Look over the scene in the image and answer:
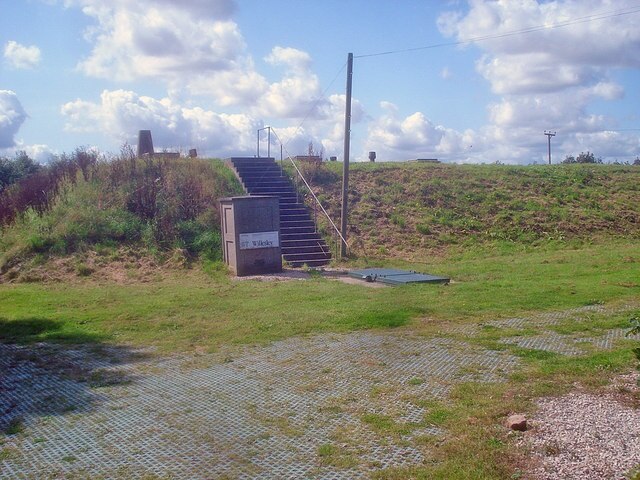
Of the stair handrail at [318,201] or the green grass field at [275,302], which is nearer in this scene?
the green grass field at [275,302]

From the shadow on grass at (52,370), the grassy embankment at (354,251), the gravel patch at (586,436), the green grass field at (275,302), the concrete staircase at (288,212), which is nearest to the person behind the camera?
the gravel patch at (586,436)

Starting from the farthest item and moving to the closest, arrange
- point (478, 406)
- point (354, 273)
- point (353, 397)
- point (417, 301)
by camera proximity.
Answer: point (354, 273)
point (417, 301)
point (353, 397)
point (478, 406)

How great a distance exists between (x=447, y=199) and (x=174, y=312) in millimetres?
14093

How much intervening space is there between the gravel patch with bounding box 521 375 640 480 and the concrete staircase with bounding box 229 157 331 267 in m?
11.6

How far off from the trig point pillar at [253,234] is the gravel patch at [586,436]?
10452 millimetres

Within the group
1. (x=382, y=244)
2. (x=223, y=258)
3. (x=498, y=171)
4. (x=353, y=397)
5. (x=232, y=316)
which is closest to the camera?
(x=353, y=397)

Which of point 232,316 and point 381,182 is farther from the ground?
point 381,182

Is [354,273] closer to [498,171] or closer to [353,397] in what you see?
[353,397]

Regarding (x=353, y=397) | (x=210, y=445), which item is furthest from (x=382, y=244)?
(x=210, y=445)

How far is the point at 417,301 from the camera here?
1148 centimetres

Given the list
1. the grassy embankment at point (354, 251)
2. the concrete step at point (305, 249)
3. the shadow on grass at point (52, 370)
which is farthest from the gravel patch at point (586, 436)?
the concrete step at point (305, 249)

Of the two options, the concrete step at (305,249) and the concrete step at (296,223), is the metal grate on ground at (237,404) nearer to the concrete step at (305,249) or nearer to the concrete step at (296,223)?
the concrete step at (305,249)

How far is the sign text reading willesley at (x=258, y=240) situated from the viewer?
51.2 feet

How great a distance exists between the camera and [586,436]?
5.04 metres
